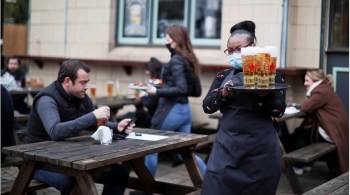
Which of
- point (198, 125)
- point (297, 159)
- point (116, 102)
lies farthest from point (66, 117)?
point (198, 125)

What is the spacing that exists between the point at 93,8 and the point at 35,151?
5.92 meters

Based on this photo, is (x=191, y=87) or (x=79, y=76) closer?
(x=79, y=76)

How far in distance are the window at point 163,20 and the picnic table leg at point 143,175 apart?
4.05 m

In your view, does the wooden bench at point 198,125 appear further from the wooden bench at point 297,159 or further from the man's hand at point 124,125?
the man's hand at point 124,125

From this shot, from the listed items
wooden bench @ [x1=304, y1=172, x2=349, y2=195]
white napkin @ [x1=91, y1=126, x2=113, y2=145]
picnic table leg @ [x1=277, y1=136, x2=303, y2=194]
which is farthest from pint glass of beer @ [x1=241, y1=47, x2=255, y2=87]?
picnic table leg @ [x1=277, y1=136, x2=303, y2=194]

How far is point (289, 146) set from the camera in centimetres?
711

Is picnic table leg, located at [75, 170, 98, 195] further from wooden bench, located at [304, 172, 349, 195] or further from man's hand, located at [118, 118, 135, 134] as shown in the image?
wooden bench, located at [304, 172, 349, 195]

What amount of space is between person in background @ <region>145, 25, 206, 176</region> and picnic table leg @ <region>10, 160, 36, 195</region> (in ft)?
6.66

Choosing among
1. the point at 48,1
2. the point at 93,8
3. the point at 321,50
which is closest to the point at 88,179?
the point at 321,50

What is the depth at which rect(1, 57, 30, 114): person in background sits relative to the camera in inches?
319

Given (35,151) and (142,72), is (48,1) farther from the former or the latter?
(35,151)

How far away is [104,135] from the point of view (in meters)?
Result: 4.07

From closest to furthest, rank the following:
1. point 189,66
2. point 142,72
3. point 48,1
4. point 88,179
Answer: point 88,179 → point 189,66 → point 142,72 → point 48,1

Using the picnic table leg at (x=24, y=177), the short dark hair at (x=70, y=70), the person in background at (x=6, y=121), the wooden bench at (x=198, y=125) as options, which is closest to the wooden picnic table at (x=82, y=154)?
the picnic table leg at (x=24, y=177)
